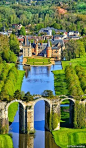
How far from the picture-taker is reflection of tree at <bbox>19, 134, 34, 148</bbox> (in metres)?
43.2

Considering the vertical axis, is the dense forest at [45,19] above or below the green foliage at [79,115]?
above

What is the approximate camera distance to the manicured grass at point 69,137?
43062mm

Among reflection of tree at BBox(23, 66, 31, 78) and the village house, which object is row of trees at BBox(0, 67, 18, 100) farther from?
the village house

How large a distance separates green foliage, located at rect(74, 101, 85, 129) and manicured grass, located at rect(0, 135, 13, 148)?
7526 millimetres

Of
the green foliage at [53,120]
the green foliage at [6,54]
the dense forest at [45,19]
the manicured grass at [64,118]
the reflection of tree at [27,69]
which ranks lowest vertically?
the manicured grass at [64,118]

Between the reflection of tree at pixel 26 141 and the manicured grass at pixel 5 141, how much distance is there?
105 cm

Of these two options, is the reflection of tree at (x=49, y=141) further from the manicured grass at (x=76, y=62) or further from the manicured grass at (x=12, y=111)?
the manicured grass at (x=76, y=62)

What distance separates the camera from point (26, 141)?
4406 centimetres

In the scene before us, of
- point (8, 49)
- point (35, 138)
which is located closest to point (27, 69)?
point (8, 49)

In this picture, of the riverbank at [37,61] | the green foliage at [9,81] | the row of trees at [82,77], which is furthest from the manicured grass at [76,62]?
the row of trees at [82,77]

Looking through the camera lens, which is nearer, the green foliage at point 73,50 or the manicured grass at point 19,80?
the manicured grass at point 19,80

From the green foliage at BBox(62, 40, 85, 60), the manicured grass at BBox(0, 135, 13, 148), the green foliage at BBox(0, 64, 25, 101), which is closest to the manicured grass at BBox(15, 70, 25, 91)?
the green foliage at BBox(0, 64, 25, 101)

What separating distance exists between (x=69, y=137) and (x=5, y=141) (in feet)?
21.0

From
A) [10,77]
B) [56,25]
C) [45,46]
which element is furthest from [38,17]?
[10,77]
